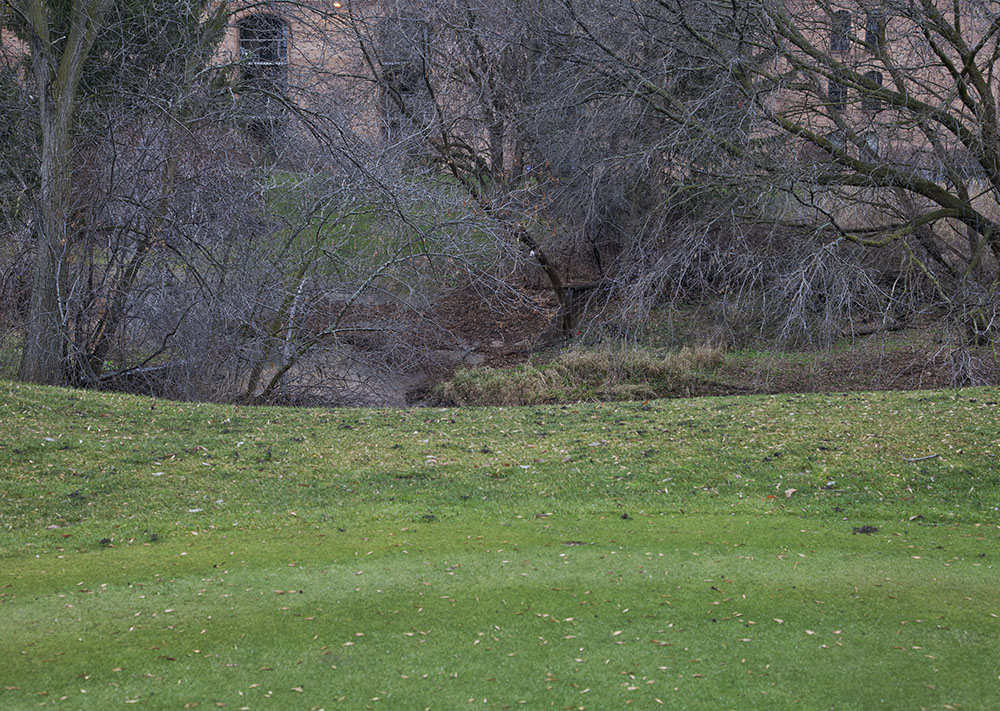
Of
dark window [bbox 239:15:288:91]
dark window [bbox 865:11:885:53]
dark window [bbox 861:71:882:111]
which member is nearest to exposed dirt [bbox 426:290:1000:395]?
dark window [bbox 861:71:882:111]

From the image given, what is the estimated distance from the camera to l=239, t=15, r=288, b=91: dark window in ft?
41.2

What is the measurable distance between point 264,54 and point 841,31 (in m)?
9.78

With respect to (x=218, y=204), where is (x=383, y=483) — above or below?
below

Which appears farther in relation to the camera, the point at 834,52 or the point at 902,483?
the point at 834,52

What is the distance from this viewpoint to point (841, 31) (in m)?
13.1

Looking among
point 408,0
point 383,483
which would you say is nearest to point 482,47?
point 408,0

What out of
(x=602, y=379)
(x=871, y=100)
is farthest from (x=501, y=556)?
(x=871, y=100)

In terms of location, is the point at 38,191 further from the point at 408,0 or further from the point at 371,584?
the point at 371,584

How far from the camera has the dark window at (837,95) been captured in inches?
515

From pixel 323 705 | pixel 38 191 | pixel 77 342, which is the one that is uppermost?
pixel 38 191

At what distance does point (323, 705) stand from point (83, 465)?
4.34 m

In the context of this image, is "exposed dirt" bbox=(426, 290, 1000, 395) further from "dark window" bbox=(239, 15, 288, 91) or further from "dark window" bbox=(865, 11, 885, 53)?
"dark window" bbox=(239, 15, 288, 91)

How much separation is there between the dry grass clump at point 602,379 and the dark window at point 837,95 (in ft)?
13.9

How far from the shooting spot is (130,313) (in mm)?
12594
